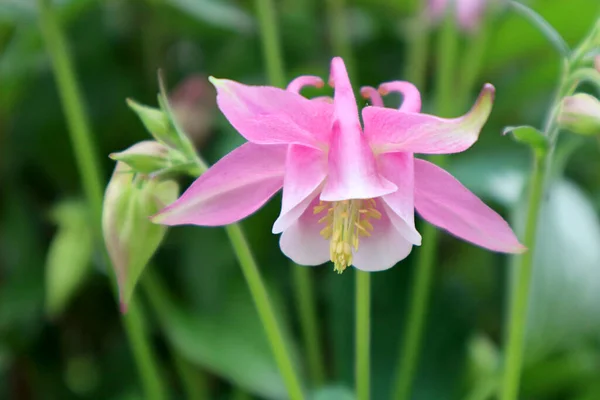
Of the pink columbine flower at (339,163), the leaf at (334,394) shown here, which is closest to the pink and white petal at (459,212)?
the pink columbine flower at (339,163)

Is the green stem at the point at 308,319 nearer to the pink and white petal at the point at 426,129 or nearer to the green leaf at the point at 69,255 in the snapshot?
the green leaf at the point at 69,255

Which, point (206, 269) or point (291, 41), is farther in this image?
point (291, 41)

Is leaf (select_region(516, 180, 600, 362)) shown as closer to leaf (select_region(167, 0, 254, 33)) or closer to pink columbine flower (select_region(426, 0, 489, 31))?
pink columbine flower (select_region(426, 0, 489, 31))

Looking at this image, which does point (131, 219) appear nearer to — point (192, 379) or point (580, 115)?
point (580, 115)

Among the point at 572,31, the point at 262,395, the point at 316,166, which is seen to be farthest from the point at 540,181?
the point at 572,31

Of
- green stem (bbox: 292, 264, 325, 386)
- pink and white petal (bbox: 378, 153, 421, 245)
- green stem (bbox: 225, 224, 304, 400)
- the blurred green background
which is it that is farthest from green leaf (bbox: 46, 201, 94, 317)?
pink and white petal (bbox: 378, 153, 421, 245)

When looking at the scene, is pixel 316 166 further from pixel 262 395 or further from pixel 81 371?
pixel 81 371
